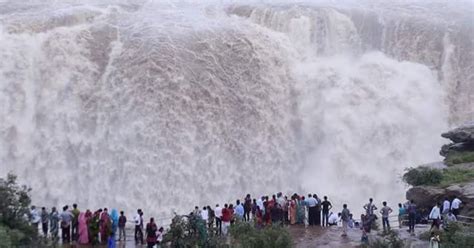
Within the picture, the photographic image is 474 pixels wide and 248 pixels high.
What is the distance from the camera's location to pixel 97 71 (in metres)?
32.0

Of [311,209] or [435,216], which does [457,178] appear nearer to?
[435,216]

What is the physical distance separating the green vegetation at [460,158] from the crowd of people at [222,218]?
3.34 metres

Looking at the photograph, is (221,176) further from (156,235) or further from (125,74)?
(156,235)

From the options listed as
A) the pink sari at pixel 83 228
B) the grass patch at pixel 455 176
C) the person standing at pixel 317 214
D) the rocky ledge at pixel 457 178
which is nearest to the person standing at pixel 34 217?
the pink sari at pixel 83 228

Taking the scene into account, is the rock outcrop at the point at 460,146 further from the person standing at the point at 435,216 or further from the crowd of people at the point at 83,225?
the crowd of people at the point at 83,225

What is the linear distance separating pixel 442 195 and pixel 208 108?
11.4 meters

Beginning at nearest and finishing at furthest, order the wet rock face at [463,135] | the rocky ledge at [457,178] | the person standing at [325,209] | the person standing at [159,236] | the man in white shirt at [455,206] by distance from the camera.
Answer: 1. the person standing at [159,236]
2. the man in white shirt at [455,206]
3. the rocky ledge at [457,178]
4. the person standing at [325,209]
5. the wet rock face at [463,135]

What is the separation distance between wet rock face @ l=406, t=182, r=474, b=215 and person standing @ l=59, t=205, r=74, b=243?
11.1 metres

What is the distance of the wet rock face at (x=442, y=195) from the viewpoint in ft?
73.7

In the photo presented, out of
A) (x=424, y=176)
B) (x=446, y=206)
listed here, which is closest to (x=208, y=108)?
(x=424, y=176)

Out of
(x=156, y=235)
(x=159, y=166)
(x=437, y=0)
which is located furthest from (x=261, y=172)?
(x=437, y=0)

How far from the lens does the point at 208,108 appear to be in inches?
1233

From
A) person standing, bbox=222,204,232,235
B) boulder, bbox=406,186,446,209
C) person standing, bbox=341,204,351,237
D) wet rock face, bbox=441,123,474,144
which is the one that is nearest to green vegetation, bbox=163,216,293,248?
person standing, bbox=222,204,232,235

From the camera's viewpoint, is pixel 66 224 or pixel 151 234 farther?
pixel 66 224
